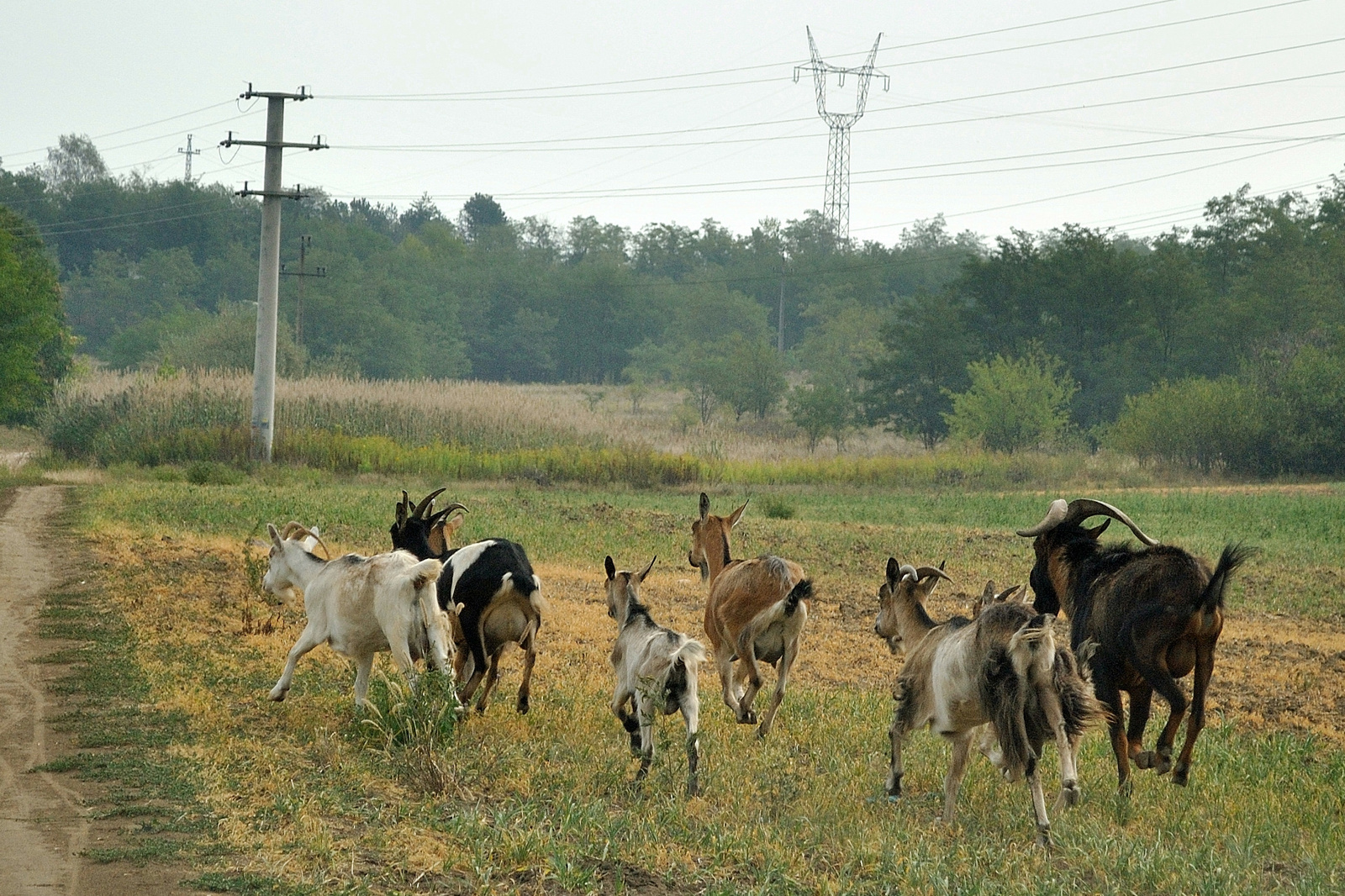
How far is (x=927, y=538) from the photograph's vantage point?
24.2 metres

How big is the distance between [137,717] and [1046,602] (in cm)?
637

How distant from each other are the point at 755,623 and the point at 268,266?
26655 mm

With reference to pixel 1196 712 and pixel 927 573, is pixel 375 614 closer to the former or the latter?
pixel 927 573

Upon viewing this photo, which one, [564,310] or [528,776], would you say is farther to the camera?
[564,310]

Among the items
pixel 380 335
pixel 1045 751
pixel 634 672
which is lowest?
pixel 1045 751

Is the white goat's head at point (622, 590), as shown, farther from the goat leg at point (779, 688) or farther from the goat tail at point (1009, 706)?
the goat tail at point (1009, 706)

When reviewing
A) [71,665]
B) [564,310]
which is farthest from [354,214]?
[71,665]

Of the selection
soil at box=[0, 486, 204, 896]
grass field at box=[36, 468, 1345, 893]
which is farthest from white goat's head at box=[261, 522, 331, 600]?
soil at box=[0, 486, 204, 896]

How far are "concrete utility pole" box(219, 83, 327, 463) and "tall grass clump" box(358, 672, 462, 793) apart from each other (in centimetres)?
2506

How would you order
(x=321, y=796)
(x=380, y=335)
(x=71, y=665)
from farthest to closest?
1. (x=380, y=335)
2. (x=71, y=665)
3. (x=321, y=796)

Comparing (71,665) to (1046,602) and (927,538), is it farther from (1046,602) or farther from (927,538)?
(927,538)

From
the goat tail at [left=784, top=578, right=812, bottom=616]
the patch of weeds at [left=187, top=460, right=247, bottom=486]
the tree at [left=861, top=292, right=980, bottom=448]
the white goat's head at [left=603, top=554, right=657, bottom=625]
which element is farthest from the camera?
the tree at [left=861, top=292, right=980, bottom=448]

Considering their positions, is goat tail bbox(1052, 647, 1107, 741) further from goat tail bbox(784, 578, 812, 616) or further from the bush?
the bush

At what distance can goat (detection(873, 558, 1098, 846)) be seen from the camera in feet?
22.1
